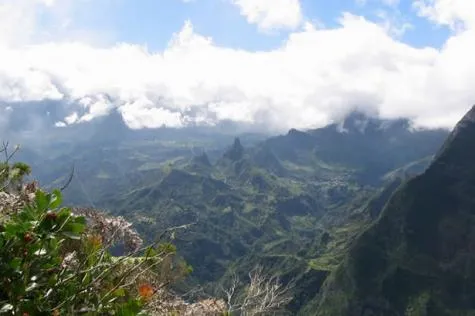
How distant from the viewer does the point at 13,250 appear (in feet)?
24.1

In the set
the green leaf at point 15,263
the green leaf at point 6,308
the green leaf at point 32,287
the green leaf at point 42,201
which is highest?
the green leaf at point 42,201

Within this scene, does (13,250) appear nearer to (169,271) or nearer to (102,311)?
(102,311)

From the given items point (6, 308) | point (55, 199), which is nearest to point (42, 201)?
point (55, 199)

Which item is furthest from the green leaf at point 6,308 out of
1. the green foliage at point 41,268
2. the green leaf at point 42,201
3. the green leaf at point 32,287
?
the green leaf at point 42,201

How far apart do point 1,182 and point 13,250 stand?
31.2ft

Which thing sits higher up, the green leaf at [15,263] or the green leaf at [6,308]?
the green leaf at [15,263]

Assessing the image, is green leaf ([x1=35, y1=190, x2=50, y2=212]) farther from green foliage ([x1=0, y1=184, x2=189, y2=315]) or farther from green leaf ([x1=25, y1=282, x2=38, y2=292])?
green leaf ([x1=25, y1=282, x2=38, y2=292])

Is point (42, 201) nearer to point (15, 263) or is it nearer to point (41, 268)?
point (15, 263)

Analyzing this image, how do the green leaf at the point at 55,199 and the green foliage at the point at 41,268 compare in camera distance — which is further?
the green leaf at the point at 55,199

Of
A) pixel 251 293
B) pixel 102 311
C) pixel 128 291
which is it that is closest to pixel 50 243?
pixel 102 311

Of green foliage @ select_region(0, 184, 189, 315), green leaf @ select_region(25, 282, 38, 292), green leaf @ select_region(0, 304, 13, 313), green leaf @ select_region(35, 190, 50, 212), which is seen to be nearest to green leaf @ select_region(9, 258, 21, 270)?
green foliage @ select_region(0, 184, 189, 315)

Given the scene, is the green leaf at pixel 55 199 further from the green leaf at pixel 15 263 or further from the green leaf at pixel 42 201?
the green leaf at pixel 15 263

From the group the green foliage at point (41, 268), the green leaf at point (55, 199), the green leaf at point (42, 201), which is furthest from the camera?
the green leaf at point (55, 199)

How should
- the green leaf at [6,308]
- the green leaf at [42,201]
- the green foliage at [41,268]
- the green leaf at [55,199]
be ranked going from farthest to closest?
the green leaf at [55,199] → the green leaf at [42,201] → the green foliage at [41,268] → the green leaf at [6,308]
